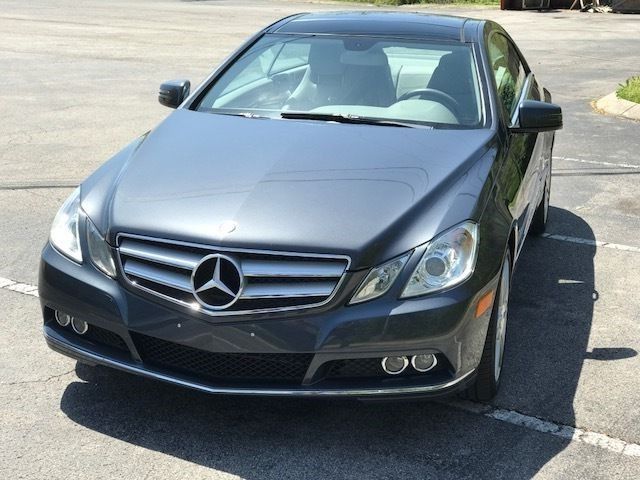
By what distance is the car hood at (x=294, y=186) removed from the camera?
380cm

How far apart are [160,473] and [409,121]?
2257mm

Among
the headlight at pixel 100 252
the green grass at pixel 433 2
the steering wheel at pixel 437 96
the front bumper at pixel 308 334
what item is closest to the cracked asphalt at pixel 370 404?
the front bumper at pixel 308 334

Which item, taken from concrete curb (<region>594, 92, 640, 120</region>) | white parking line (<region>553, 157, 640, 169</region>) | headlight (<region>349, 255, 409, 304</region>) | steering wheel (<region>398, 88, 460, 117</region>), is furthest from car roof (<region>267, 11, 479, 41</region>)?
concrete curb (<region>594, 92, 640, 120</region>)

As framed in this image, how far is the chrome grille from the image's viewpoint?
3680 millimetres

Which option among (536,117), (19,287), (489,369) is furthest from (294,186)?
(19,287)

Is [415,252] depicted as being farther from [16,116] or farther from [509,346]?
A: [16,116]

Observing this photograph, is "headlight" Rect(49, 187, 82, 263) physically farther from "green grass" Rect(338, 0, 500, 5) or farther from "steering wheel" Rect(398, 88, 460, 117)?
"green grass" Rect(338, 0, 500, 5)

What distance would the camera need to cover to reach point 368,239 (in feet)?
12.4

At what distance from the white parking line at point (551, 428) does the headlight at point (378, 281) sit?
84 centimetres

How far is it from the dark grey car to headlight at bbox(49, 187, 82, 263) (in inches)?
0.4

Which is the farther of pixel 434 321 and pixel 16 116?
pixel 16 116

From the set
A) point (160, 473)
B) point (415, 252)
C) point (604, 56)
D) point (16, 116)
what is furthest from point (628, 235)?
point (604, 56)

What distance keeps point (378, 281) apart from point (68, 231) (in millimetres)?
1383

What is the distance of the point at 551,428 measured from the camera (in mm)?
4090
